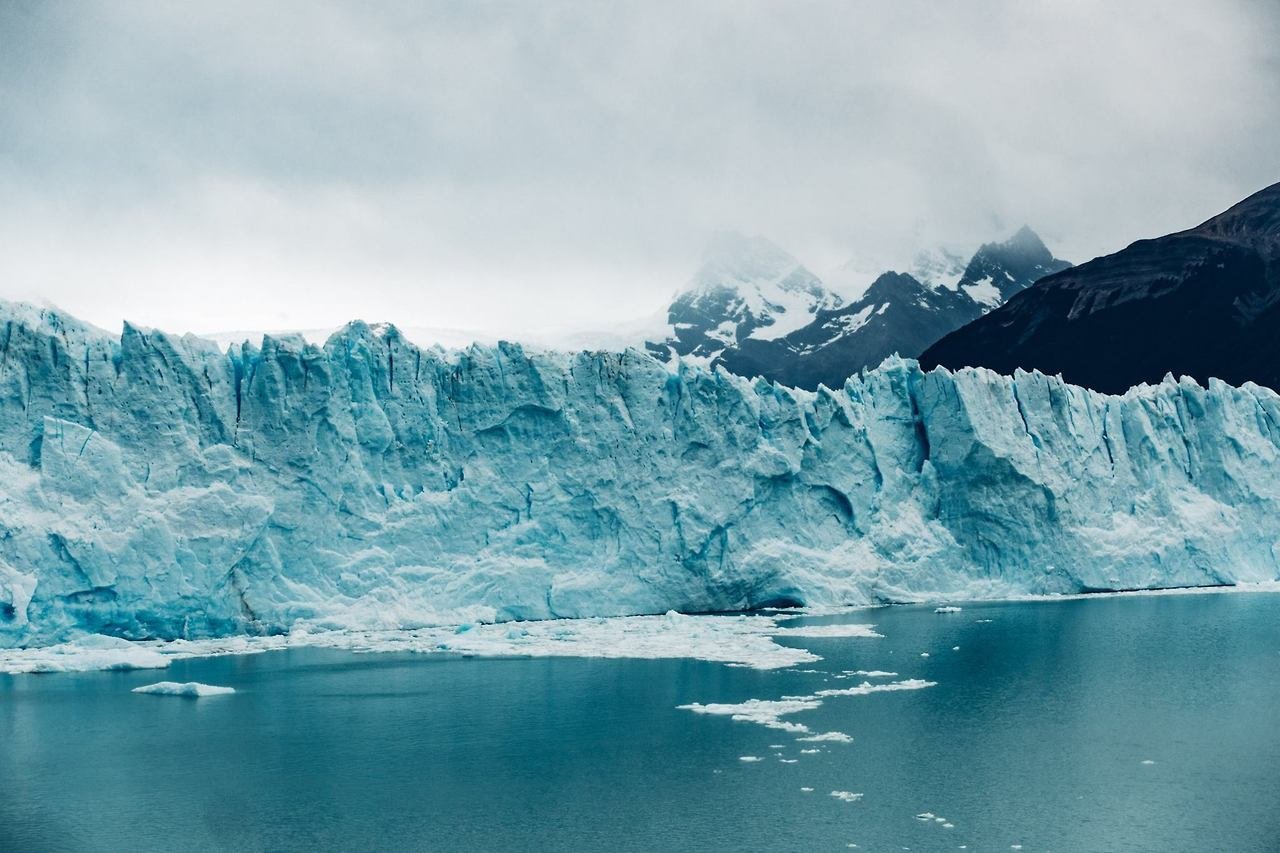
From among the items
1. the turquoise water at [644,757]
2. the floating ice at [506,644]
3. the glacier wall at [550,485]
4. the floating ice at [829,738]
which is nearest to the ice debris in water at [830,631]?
the floating ice at [506,644]

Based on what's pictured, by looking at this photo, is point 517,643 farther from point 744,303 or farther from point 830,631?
point 744,303

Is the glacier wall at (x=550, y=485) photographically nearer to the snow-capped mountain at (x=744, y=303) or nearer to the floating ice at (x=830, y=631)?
the floating ice at (x=830, y=631)

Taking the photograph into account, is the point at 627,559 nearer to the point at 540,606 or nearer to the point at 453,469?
the point at 540,606

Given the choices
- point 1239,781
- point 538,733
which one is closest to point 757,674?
point 538,733

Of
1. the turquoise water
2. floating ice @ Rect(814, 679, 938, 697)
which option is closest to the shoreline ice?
the turquoise water

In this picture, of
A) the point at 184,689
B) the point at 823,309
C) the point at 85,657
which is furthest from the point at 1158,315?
the point at 184,689

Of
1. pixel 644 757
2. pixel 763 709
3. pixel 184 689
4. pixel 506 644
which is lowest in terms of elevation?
pixel 644 757
